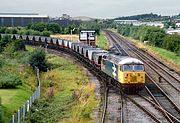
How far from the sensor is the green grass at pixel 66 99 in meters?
28.6

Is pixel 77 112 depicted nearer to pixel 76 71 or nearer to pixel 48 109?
pixel 48 109

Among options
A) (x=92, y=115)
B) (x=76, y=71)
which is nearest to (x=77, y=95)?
(x=92, y=115)

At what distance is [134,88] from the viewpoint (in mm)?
35719

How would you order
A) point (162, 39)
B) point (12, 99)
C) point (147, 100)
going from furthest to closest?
point (162, 39), point (147, 100), point (12, 99)

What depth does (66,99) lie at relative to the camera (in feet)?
115

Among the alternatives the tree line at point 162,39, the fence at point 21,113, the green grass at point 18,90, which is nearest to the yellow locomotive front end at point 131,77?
the fence at point 21,113

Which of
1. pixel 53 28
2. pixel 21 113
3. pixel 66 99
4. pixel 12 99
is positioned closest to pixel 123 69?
pixel 66 99

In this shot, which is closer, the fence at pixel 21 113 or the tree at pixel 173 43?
the fence at pixel 21 113

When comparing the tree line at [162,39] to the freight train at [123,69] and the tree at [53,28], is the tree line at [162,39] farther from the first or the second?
the tree at [53,28]

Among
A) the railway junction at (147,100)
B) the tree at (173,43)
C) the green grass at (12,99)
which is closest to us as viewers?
the railway junction at (147,100)

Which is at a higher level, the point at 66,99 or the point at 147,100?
the point at 147,100

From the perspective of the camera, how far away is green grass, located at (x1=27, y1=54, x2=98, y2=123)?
28.6 meters

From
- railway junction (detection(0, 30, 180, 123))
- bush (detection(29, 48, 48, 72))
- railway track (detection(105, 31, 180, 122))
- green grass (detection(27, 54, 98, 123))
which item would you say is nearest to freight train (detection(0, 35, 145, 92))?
railway junction (detection(0, 30, 180, 123))

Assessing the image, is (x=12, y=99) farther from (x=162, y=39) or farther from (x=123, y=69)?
(x=162, y=39)
